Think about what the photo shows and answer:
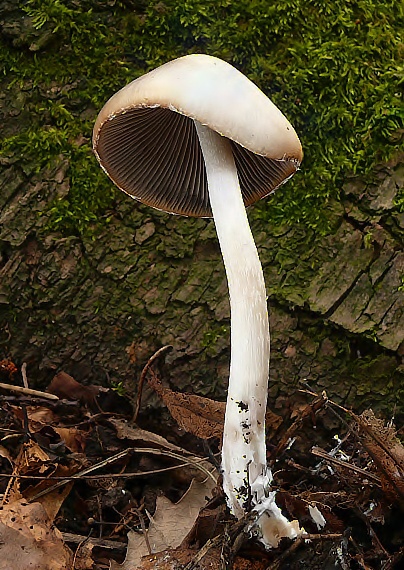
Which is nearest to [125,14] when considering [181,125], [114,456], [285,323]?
[181,125]

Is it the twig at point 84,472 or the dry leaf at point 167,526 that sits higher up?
the dry leaf at point 167,526


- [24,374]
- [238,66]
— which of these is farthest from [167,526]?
[238,66]

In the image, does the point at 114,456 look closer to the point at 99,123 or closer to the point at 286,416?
the point at 286,416

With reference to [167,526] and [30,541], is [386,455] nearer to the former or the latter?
[167,526]

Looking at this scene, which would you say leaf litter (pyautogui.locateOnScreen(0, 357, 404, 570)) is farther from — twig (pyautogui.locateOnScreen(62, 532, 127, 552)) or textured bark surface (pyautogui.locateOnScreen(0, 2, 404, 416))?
textured bark surface (pyautogui.locateOnScreen(0, 2, 404, 416))

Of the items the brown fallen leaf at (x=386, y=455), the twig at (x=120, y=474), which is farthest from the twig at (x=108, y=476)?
the brown fallen leaf at (x=386, y=455)

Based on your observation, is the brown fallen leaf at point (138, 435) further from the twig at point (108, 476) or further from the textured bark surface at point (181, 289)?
the textured bark surface at point (181, 289)
